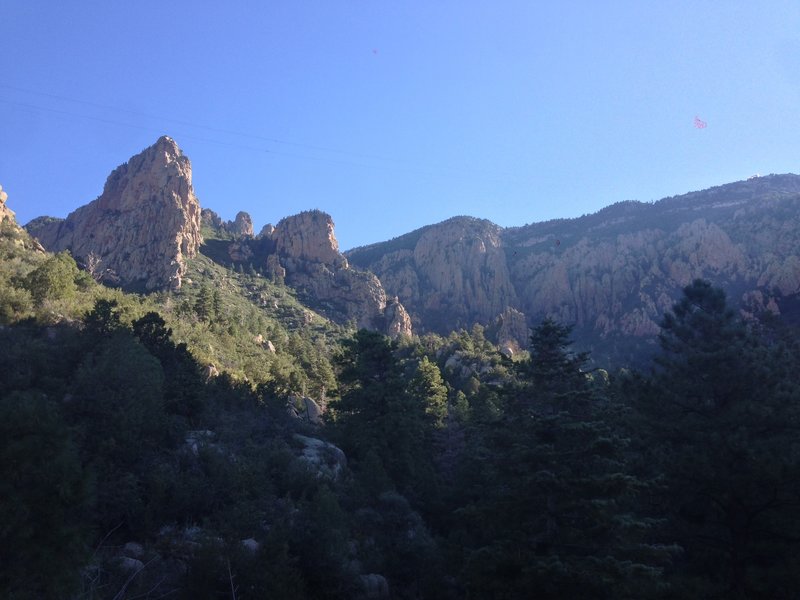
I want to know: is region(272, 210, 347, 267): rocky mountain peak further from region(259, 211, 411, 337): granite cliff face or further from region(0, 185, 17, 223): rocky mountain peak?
region(0, 185, 17, 223): rocky mountain peak

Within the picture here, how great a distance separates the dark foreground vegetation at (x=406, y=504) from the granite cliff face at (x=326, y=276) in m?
57.6

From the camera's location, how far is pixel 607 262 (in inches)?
3917

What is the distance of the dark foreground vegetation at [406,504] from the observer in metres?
8.28

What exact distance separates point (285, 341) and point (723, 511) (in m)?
41.1

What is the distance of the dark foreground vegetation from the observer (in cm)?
828

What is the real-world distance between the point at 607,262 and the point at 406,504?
91.0m

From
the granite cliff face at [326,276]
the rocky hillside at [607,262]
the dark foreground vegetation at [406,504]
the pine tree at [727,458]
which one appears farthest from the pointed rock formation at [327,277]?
the pine tree at [727,458]

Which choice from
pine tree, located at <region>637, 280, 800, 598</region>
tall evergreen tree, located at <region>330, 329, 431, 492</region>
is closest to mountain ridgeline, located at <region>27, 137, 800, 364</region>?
tall evergreen tree, located at <region>330, 329, 431, 492</region>

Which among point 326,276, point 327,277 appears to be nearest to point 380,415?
point 327,277

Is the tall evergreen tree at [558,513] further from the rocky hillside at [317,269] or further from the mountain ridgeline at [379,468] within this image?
the rocky hillside at [317,269]

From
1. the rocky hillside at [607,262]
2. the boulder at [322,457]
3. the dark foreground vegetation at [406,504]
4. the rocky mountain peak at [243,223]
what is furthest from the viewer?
the rocky mountain peak at [243,223]

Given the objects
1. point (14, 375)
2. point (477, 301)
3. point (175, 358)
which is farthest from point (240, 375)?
point (477, 301)

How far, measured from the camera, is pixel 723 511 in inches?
485

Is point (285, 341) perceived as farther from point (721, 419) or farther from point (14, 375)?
point (721, 419)
